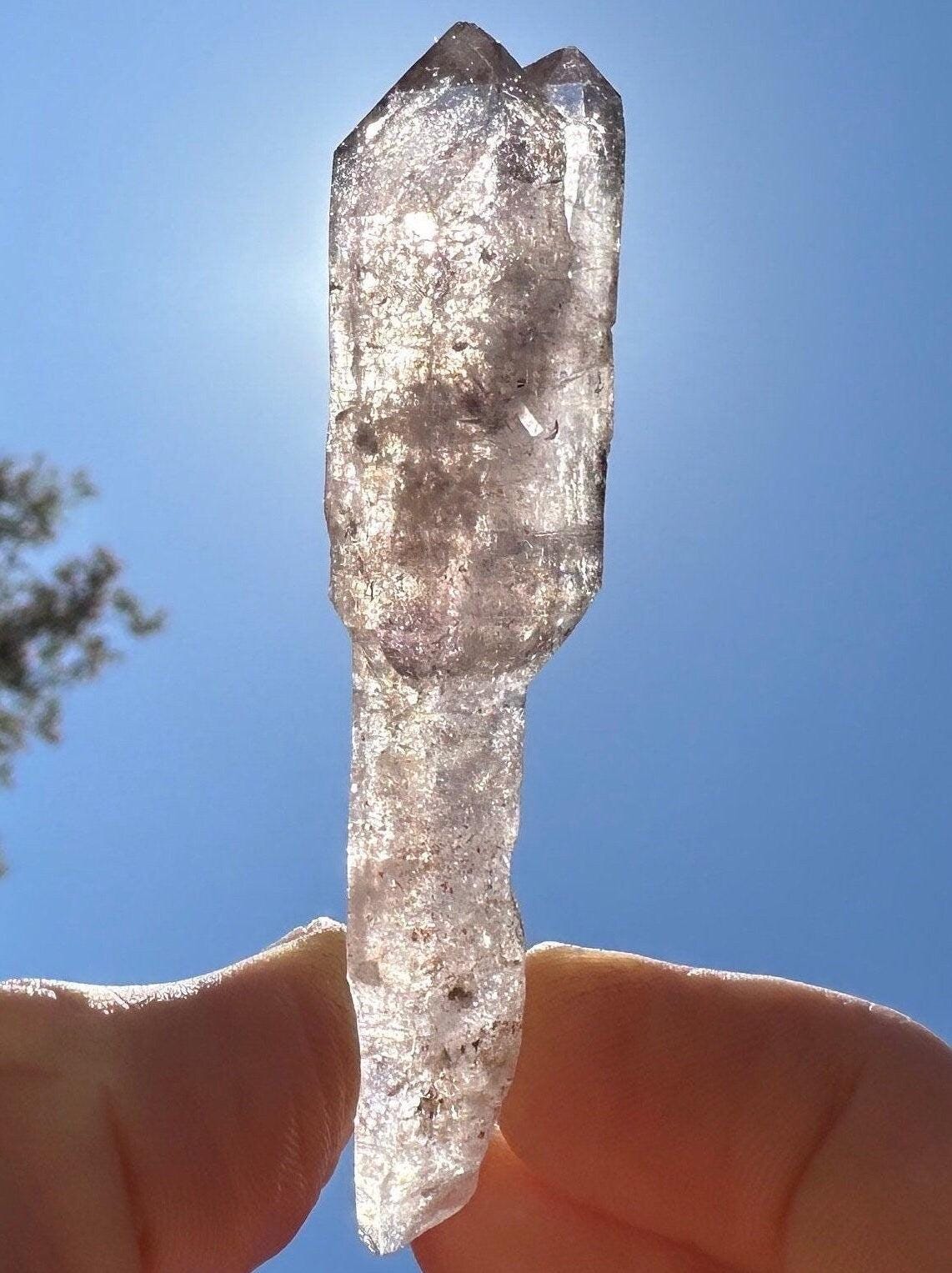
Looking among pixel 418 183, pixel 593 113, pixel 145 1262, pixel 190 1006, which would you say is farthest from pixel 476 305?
pixel 145 1262

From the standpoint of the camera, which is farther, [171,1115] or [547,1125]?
[547,1125]

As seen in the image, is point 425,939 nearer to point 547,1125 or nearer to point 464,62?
point 547,1125

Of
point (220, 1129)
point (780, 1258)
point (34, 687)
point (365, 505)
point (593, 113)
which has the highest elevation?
point (593, 113)

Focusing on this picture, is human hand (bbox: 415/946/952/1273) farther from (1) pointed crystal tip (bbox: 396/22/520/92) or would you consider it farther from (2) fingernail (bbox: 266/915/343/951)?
(1) pointed crystal tip (bbox: 396/22/520/92)

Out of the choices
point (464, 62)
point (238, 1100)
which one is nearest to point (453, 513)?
point (464, 62)

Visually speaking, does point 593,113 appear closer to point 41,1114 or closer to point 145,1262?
point 41,1114

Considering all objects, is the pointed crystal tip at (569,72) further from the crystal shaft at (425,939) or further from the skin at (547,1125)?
the skin at (547,1125)
